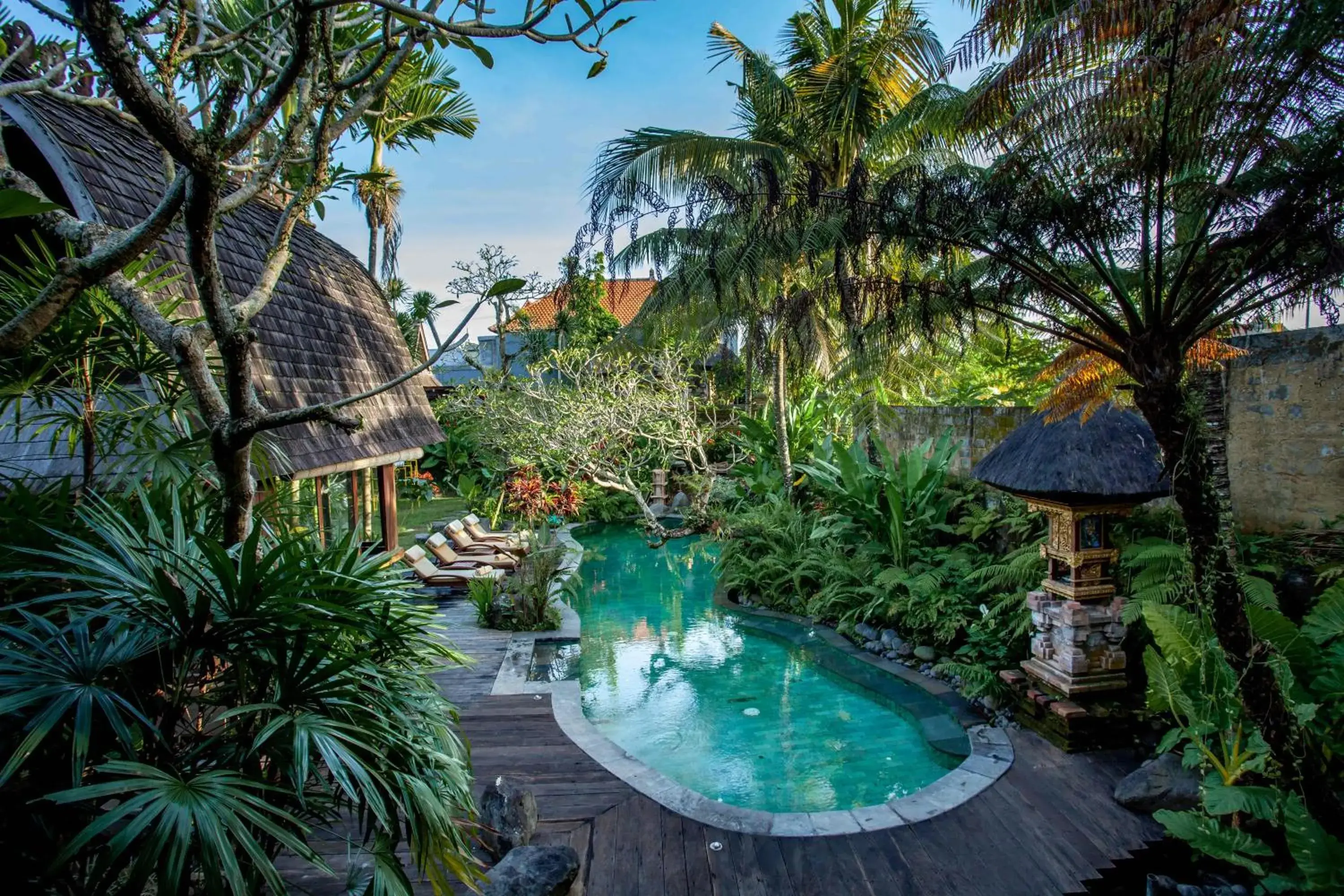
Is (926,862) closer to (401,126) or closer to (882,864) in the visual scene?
(882,864)

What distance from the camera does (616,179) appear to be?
8.79 metres

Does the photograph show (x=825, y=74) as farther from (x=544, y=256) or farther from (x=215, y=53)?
(x=544, y=256)

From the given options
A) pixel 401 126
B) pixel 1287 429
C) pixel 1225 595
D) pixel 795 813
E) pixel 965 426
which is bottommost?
pixel 795 813

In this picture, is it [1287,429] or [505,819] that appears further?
[1287,429]

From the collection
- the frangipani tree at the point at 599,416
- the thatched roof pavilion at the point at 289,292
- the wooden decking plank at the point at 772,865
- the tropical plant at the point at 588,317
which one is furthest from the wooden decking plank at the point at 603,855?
the tropical plant at the point at 588,317

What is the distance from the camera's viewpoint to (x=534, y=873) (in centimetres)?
309

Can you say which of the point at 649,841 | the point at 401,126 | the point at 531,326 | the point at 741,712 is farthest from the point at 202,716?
the point at 531,326

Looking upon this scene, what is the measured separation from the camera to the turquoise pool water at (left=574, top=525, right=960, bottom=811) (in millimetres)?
4934

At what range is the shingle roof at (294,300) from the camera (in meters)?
4.89

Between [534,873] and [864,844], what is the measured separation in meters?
1.79

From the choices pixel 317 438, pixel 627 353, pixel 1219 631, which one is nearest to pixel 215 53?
pixel 317 438

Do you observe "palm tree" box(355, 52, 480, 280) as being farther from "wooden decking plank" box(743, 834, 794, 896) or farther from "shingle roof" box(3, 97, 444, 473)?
"wooden decking plank" box(743, 834, 794, 896)

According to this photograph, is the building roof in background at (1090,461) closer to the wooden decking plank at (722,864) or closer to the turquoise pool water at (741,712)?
the turquoise pool water at (741,712)

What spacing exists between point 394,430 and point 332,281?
211cm
